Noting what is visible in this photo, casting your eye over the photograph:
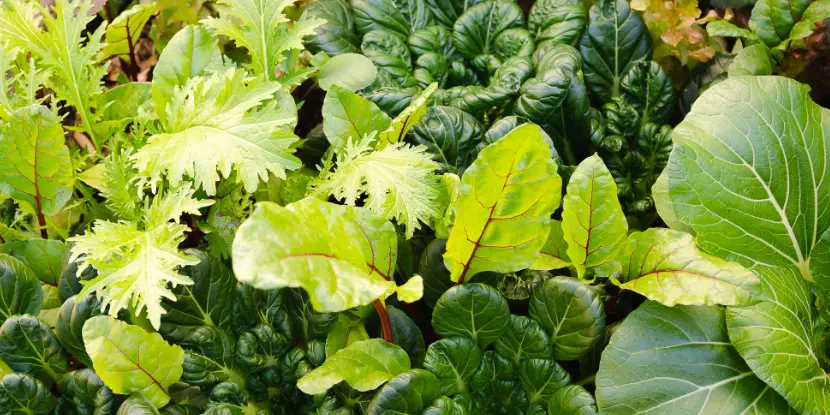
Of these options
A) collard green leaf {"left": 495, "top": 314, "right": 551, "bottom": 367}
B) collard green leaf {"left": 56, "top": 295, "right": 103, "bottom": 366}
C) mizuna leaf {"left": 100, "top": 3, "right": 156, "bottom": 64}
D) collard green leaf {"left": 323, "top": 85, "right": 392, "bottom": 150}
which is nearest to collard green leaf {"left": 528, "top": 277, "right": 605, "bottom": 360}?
collard green leaf {"left": 495, "top": 314, "right": 551, "bottom": 367}

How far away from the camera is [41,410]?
2.86 feet

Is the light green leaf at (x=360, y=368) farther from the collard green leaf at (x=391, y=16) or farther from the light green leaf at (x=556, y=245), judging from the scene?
the collard green leaf at (x=391, y=16)

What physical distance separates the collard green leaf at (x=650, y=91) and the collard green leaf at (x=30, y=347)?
90 cm

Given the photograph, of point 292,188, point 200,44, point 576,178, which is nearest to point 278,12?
point 200,44

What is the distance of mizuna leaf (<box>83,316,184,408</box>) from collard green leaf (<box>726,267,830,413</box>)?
656 millimetres

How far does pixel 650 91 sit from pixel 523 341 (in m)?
0.51

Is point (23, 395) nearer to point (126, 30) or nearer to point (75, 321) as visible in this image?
point (75, 321)

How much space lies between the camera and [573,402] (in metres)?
0.80

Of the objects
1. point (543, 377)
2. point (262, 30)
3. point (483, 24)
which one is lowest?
point (543, 377)

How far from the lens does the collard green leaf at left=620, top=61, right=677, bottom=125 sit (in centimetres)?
114

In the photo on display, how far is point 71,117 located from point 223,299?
74 cm

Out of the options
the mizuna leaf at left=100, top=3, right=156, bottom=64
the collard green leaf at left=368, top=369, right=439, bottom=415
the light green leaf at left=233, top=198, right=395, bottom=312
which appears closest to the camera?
the light green leaf at left=233, top=198, right=395, bottom=312

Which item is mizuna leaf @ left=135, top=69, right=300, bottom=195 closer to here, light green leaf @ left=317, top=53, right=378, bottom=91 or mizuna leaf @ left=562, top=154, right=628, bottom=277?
light green leaf @ left=317, top=53, right=378, bottom=91

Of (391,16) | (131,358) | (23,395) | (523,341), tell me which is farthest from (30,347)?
(391,16)
